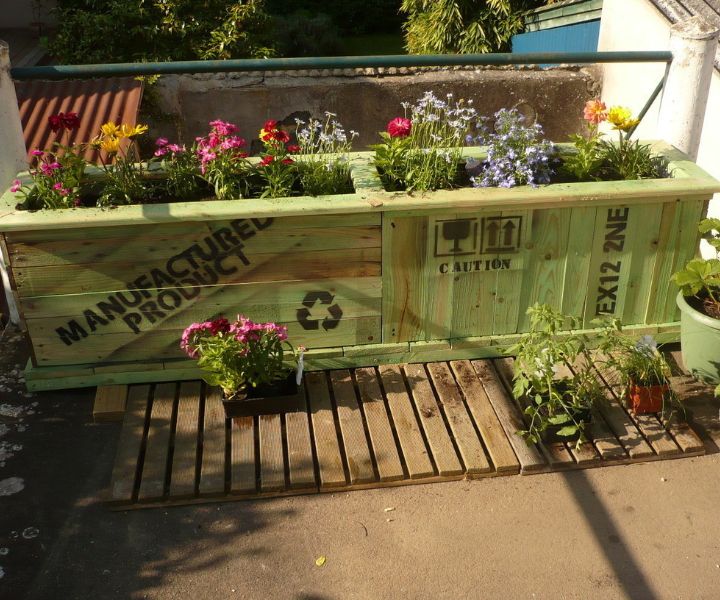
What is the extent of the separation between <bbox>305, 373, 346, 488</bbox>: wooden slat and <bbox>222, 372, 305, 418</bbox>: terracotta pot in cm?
12

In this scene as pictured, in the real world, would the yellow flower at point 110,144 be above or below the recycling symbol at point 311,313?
above

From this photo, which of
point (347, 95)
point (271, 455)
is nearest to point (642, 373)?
point (271, 455)

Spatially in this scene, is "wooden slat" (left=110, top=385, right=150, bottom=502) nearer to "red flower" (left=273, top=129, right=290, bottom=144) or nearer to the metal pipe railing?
"red flower" (left=273, top=129, right=290, bottom=144)

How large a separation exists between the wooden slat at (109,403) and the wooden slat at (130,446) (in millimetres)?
36

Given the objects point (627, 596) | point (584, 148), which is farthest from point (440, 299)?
point (627, 596)

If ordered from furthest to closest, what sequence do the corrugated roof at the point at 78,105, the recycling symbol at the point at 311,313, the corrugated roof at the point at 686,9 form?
1. the corrugated roof at the point at 686,9
2. the corrugated roof at the point at 78,105
3. the recycling symbol at the point at 311,313

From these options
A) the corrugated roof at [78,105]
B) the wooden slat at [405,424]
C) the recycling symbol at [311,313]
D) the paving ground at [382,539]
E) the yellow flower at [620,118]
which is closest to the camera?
the paving ground at [382,539]

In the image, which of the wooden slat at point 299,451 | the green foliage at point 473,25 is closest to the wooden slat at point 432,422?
the wooden slat at point 299,451

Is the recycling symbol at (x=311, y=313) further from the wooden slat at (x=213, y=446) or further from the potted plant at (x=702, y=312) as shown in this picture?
the potted plant at (x=702, y=312)

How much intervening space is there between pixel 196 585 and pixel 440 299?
1.90 meters

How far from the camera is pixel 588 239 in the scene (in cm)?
413

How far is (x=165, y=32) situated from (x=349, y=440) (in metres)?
6.97

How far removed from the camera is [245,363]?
382 cm

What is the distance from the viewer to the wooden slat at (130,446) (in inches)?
137
